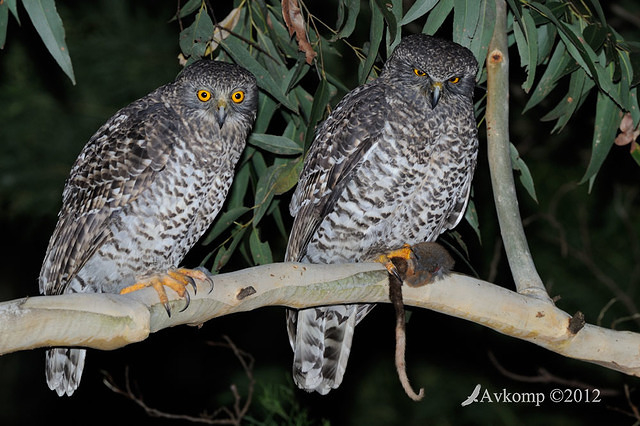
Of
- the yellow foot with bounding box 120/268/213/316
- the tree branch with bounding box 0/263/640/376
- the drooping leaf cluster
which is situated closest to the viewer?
the tree branch with bounding box 0/263/640/376

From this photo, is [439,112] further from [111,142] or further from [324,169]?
[111,142]

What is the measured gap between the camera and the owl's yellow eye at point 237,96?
361 cm

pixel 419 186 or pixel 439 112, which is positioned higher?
pixel 439 112

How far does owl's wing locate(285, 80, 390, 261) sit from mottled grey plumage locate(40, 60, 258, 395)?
36 centimetres

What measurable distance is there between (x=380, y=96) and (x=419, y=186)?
0.43m

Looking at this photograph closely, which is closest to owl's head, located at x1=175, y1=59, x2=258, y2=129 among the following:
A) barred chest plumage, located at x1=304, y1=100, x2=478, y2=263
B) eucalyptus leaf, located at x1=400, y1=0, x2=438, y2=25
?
barred chest plumage, located at x1=304, y1=100, x2=478, y2=263

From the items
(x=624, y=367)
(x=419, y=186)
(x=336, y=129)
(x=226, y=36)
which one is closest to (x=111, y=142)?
(x=226, y=36)

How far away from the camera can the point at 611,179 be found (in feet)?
23.1

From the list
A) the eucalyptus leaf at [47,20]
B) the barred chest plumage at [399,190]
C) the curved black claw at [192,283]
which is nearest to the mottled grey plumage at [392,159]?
the barred chest plumage at [399,190]

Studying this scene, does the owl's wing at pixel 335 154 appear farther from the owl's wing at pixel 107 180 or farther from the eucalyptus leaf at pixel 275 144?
the owl's wing at pixel 107 180

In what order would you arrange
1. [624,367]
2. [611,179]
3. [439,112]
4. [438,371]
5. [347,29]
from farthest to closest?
1. [438,371]
2. [611,179]
3. [439,112]
4. [347,29]
5. [624,367]

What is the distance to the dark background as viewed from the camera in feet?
24.6

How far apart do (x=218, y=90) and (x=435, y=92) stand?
3.00 feet

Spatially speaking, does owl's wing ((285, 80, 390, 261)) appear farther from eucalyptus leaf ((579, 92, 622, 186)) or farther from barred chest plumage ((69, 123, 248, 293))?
eucalyptus leaf ((579, 92, 622, 186))
